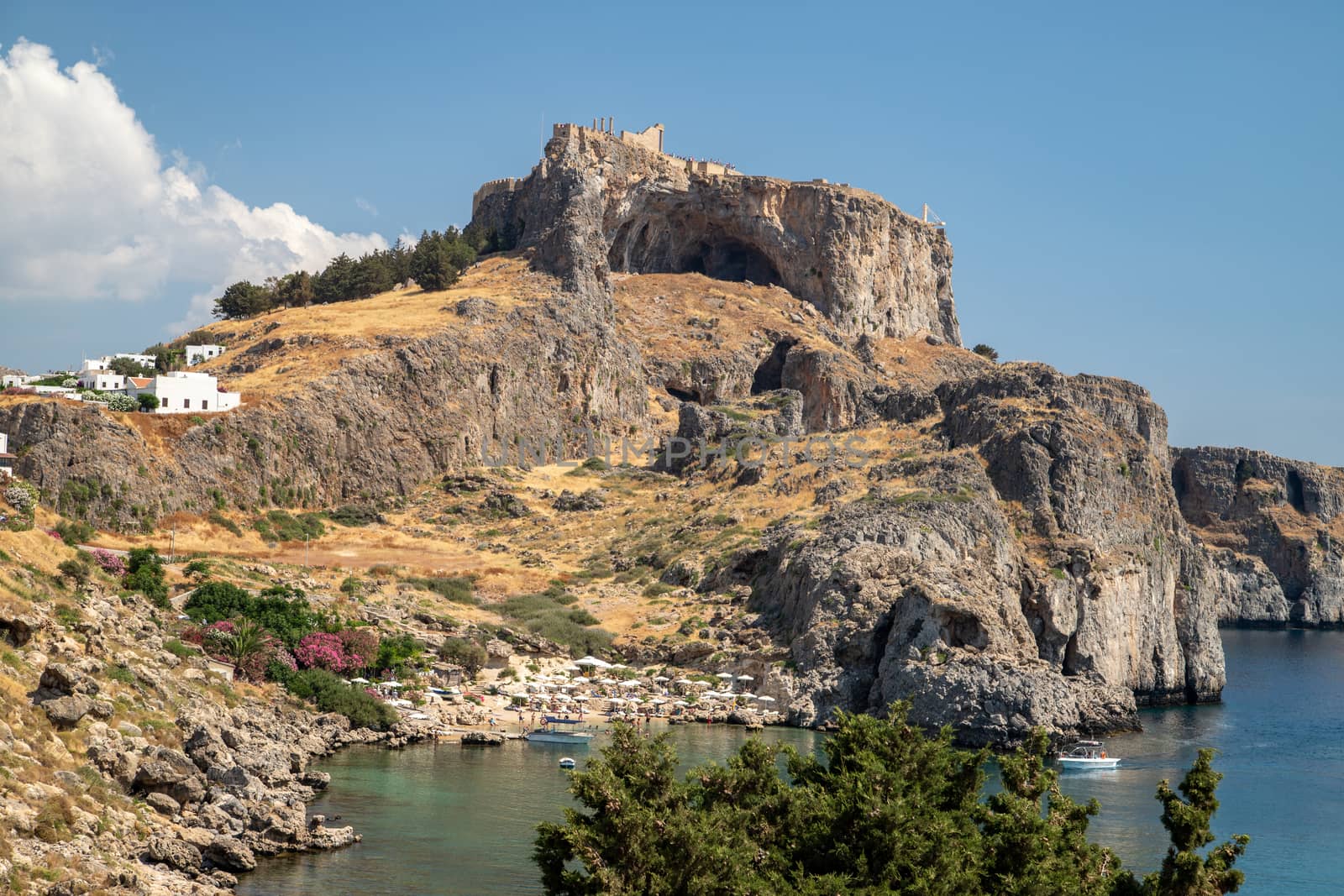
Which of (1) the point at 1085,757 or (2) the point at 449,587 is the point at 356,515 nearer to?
(2) the point at 449,587

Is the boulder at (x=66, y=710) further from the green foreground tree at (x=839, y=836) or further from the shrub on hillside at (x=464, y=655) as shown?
the shrub on hillside at (x=464, y=655)

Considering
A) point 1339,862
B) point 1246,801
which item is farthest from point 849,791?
point 1246,801

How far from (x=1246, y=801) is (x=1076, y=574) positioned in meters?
24.5

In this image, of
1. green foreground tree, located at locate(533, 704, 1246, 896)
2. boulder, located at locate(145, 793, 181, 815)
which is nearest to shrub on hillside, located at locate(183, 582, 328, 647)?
boulder, located at locate(145, 793, 181, 815)

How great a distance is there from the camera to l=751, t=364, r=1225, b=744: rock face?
70812 millimetres

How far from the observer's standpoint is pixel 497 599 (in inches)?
3420

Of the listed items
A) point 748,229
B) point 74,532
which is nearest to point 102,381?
point 74,532

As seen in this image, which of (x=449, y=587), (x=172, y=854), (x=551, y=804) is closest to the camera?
(x=172, y=854)

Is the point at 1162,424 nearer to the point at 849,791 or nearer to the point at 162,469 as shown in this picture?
the point at 162,469

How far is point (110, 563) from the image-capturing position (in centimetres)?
6869

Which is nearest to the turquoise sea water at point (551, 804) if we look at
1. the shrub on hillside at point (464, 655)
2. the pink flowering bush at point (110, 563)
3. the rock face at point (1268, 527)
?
the shrub on hillside at point (464, 655)

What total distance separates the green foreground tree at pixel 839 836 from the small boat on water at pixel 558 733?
28.4m

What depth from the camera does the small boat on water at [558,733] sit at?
64750mm

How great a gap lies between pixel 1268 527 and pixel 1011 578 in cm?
11121
